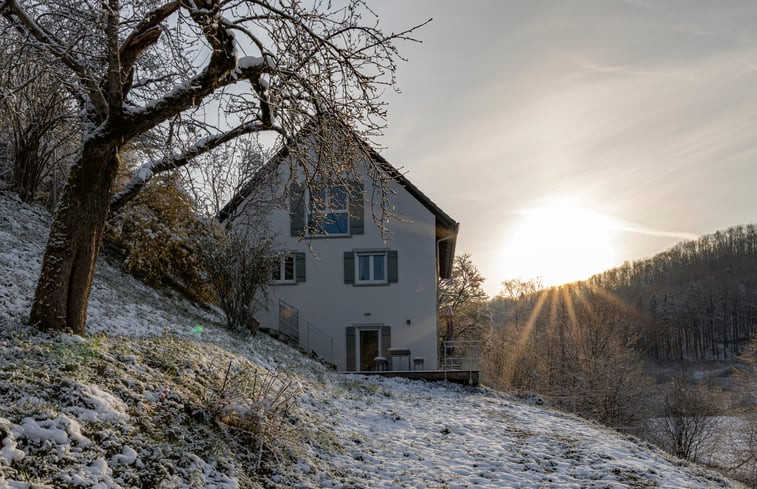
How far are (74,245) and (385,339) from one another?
12.5m

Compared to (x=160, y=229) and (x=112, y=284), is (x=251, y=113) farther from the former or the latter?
(x=160, y=229)

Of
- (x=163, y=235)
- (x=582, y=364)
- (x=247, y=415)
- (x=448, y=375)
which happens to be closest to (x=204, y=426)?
(x=247, y=415)

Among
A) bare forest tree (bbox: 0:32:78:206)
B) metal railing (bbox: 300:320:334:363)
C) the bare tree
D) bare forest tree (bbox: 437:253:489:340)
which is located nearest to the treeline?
bare forest tree (bbox: 437:253:489:340)

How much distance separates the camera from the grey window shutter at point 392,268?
1734 cm

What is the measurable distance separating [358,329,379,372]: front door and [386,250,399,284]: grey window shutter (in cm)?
184

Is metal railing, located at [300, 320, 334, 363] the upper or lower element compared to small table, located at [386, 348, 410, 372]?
upper

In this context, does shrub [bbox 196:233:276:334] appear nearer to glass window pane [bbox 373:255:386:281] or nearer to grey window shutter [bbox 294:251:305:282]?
grey window shutter [bbox 294:251:305:282]

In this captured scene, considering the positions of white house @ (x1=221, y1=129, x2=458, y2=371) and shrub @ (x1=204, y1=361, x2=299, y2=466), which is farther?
white house @ (x1=221, y1=129, x2=458, y2=371)

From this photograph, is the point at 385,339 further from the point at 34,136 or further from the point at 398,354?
the point at 34,136

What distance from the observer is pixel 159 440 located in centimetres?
446

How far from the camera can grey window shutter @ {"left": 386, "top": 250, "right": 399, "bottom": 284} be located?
17.3m

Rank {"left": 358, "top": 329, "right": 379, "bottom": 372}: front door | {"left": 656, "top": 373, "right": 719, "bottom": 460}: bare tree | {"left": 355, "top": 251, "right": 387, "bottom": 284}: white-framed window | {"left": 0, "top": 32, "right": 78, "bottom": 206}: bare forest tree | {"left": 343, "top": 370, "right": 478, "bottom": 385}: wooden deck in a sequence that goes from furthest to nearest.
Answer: {"left": 656, "top": 373, "right": 719, "bottom": 460}: bare tree < {"left": 355, "top": 251, "right": 387, "bottom": 284}: white-framed window < {"left": 358, "top": 329, "right": 379, "bottom": 372}: front door < {"left": 343, "top": 370, "right": 478, "bottom": 385}: wooden deck < {"left": 0, "top": 32, "right": 78, "bottom": 206}: bare forest tree

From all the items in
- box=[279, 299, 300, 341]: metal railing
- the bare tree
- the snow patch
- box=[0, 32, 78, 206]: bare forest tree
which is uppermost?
box=[0, 32, 78, 206]: bare forest tree

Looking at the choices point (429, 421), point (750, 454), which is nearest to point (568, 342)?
point (750, 454)
